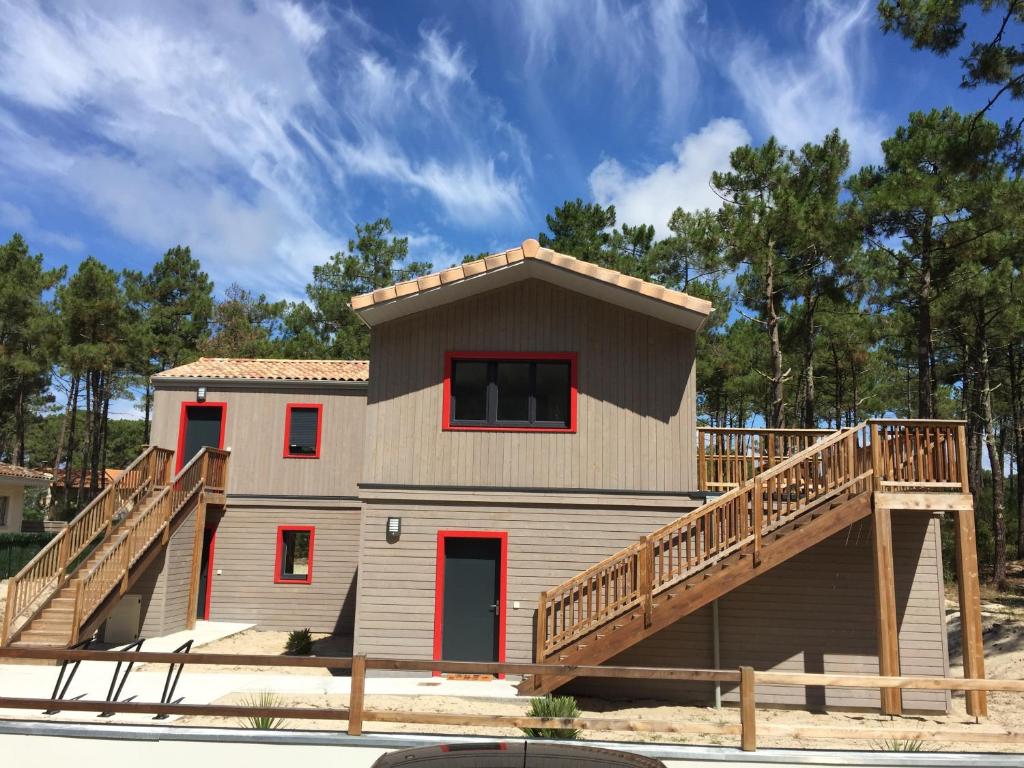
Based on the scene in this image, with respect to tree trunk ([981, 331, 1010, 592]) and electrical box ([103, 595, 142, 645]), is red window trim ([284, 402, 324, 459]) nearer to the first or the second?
electrical box ([103, 595, 142, 645])

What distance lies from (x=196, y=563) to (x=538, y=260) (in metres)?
10.6

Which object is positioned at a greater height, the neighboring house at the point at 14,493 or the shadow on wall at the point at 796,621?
the neighboring house at the point at 14,493

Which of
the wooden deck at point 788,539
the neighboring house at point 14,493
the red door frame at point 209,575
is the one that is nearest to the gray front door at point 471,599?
the wooden deck at point 788,539

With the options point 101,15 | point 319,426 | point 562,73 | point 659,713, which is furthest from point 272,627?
point 562,73

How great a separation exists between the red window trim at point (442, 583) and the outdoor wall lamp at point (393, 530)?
0.65m

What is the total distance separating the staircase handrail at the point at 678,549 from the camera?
9.53 meters

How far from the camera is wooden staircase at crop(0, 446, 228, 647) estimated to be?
39.0 feet

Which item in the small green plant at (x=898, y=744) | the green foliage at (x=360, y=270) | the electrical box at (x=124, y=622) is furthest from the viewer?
the green foliage at (x=360, y=270)

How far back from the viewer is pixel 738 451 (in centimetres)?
1129

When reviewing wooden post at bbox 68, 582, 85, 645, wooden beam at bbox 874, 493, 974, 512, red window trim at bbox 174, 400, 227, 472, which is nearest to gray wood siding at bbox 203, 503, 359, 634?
red window trim at bbox 174, 400, 227, 472

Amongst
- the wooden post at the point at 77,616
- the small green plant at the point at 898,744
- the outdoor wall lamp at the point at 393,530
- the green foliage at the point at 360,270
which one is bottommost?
the small green plant at the point at 898,744

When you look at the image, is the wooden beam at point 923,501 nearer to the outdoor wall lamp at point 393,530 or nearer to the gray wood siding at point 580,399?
the gray wood siding at point 580,399

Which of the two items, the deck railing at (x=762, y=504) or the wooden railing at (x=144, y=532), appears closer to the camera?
the deck railing at (x=762, y=504)

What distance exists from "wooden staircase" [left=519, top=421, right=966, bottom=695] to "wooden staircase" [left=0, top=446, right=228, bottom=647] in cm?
802
